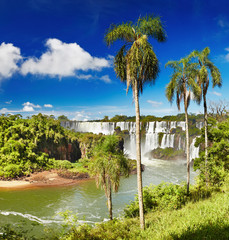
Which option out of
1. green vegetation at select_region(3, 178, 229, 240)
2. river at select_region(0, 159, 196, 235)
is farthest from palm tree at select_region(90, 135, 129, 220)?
river at select_region(0, 159, 196, 235)

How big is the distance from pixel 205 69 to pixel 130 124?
186 ft

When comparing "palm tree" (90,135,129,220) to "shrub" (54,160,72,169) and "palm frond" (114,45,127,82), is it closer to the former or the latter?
"palm frond" (114,45,127,82)

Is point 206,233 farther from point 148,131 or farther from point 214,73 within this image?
point 148,131

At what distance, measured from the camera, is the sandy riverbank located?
1240 inches

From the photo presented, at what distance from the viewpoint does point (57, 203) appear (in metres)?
24.0

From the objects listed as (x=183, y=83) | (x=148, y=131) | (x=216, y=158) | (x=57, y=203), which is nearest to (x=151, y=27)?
(x=183, y=83)

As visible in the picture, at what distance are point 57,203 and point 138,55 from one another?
72.6 feet

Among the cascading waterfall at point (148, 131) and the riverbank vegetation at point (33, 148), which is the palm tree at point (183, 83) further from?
the cascading waterfall at point (148, 131)

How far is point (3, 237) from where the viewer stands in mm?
6688

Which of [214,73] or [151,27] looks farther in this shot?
[214,73]

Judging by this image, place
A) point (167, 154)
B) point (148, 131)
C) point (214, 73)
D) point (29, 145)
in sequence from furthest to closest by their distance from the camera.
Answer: point (148, 131), point (167, 154), point (29, 145), point (214, 73)

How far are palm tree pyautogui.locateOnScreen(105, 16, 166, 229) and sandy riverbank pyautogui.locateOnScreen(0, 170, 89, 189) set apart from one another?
27.5m

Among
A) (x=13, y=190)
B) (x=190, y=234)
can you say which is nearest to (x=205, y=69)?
(x=190, y=234)

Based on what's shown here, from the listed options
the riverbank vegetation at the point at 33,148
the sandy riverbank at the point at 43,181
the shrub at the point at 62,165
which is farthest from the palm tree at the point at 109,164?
the shrub at the point at 62,165
